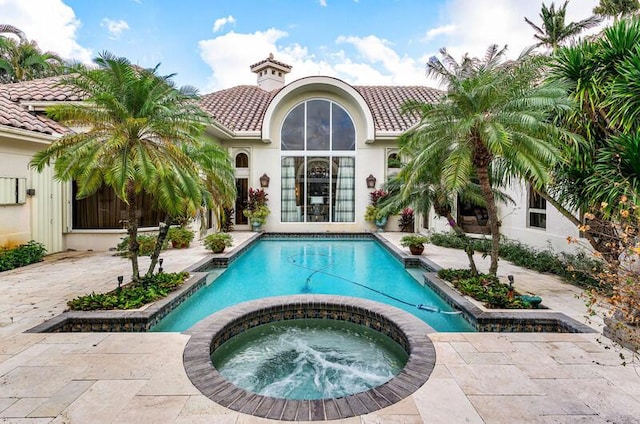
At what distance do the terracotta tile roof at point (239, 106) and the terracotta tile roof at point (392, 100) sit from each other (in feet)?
19.0

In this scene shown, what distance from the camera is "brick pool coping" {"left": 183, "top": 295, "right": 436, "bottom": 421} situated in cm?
332

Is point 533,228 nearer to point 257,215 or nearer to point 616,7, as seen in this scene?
point 257,215

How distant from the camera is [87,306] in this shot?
592 cm

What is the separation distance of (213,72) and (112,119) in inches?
965

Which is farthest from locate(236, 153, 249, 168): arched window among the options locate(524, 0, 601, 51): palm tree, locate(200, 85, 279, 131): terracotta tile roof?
locate(524, 0, 601, 51): palm tree

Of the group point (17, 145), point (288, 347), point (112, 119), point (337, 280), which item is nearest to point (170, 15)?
point (17, 145)

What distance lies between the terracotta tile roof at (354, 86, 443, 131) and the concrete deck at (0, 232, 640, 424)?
13.7 metres

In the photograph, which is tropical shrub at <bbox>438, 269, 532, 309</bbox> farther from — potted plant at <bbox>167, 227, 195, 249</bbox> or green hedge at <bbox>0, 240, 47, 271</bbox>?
green hedge at <bbox>0, 240, 47, 271</bbox>

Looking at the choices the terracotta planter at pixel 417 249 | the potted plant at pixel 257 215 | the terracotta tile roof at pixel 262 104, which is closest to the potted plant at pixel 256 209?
the potted plant at pixel 257 215

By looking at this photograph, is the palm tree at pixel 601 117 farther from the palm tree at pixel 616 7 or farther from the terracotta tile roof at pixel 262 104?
the palm tree at pixel 616 7

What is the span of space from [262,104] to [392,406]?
64.6ft

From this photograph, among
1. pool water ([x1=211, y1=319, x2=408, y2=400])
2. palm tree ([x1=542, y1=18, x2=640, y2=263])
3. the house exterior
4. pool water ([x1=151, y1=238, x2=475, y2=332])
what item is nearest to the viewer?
pool water ([x1=211, y1=319, x2=408, y2=400])

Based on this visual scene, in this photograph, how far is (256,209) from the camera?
17438 mm

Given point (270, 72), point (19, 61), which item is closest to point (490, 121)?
point (270, 72)
